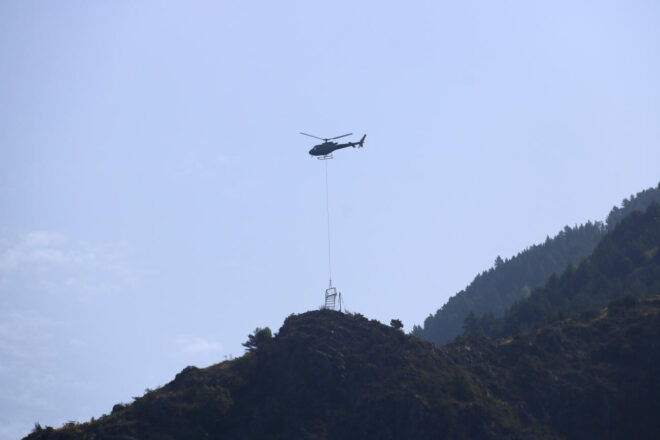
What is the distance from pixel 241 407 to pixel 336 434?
10.8 meters

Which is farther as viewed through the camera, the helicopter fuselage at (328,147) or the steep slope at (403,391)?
the helicopter fuselage at (328,147)

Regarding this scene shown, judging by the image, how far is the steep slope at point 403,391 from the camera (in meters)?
72.6

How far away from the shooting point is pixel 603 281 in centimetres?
12494

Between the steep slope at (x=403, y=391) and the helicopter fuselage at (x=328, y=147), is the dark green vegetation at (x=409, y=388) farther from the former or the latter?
the helicopter fuselage at (x=328, y=147)

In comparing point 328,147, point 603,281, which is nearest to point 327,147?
point 328,147

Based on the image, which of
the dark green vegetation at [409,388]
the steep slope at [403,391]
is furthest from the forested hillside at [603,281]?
the steep slope at [403,391]

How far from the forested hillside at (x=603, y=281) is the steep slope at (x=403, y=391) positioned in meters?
27.7

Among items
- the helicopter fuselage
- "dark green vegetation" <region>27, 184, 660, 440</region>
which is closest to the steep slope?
"dark green vegetation" <region>27, 184, 660, 440</region>

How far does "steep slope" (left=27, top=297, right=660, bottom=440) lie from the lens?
72.6 m

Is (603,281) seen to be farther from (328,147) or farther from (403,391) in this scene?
(403,391)

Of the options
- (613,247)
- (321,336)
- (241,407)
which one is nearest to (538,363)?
(321,336)

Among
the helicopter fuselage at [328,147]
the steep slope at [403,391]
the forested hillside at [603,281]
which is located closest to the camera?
the steep slope at [403,391]

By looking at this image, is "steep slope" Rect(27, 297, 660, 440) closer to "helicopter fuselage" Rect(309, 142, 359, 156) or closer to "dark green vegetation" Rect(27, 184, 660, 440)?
"dark green vegetation" Rect(27, 184, 660, 440)

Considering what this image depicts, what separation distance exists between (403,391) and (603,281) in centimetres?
6373
